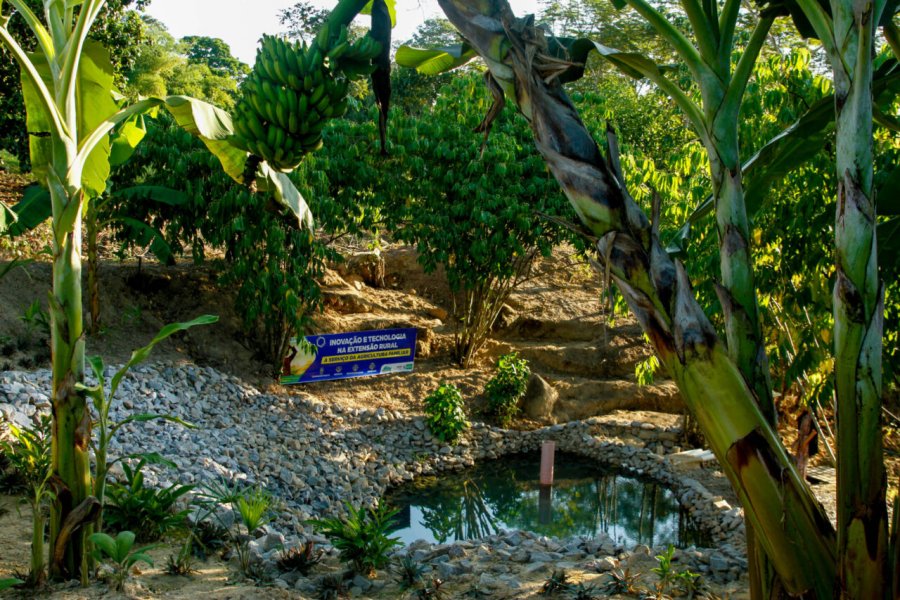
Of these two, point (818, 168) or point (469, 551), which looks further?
point (469, 551)

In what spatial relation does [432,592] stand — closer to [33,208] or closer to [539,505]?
[33,208]

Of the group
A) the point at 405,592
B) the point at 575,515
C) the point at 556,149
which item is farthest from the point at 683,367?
the point at 575,515

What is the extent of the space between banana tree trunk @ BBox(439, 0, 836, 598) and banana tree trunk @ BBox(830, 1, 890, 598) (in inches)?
3.1

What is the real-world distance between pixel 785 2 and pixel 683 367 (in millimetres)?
1289

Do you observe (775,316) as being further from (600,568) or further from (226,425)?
(226,425)

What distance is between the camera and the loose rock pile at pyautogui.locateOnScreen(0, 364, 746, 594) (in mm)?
4328

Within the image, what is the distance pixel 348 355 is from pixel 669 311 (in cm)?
762

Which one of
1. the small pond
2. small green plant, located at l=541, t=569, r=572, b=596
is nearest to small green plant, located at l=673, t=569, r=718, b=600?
small green plant, located at l=541, t=569, r=572, b=596

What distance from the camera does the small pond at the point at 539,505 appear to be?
671 centimetres

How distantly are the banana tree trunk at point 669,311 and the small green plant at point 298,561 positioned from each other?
2.44m

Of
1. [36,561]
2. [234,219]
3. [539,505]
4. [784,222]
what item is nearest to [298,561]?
[36,561]

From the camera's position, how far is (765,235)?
15.9 feet

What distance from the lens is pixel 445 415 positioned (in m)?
8.47

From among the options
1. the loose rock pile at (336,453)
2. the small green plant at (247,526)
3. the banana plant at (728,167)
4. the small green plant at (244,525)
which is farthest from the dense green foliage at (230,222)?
the banana plant at (728,167)
